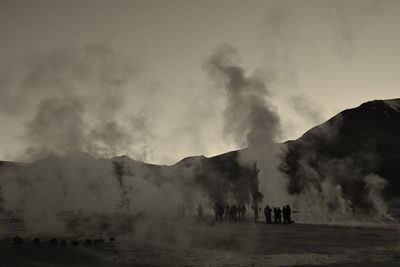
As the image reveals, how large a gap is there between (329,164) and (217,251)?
13505 cm

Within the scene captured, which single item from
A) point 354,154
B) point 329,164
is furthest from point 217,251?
point 354,154

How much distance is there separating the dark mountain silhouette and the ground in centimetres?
7103

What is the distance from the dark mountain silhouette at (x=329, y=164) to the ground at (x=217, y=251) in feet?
233

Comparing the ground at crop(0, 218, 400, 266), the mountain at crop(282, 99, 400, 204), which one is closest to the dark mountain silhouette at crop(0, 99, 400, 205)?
the mountain at crop(282, 99, 400, 204)

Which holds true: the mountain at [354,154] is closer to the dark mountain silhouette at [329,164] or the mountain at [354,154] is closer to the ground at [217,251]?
the dark mountain silhouette at [329,164]

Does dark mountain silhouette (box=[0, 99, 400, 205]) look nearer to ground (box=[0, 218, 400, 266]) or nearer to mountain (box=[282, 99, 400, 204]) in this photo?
mountain (box=[282, 99, 400, 204])

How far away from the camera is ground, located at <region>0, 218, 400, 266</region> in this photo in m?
16.9

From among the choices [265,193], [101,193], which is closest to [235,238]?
[265,193]

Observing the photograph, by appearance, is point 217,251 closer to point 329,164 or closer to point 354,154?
point 329,164

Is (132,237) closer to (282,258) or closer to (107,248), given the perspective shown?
(107,248)

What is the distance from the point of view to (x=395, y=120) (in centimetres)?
18500

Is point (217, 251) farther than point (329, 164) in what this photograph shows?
No

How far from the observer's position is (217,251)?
20500 millimetres

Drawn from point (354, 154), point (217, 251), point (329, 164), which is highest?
point (354, 154)
